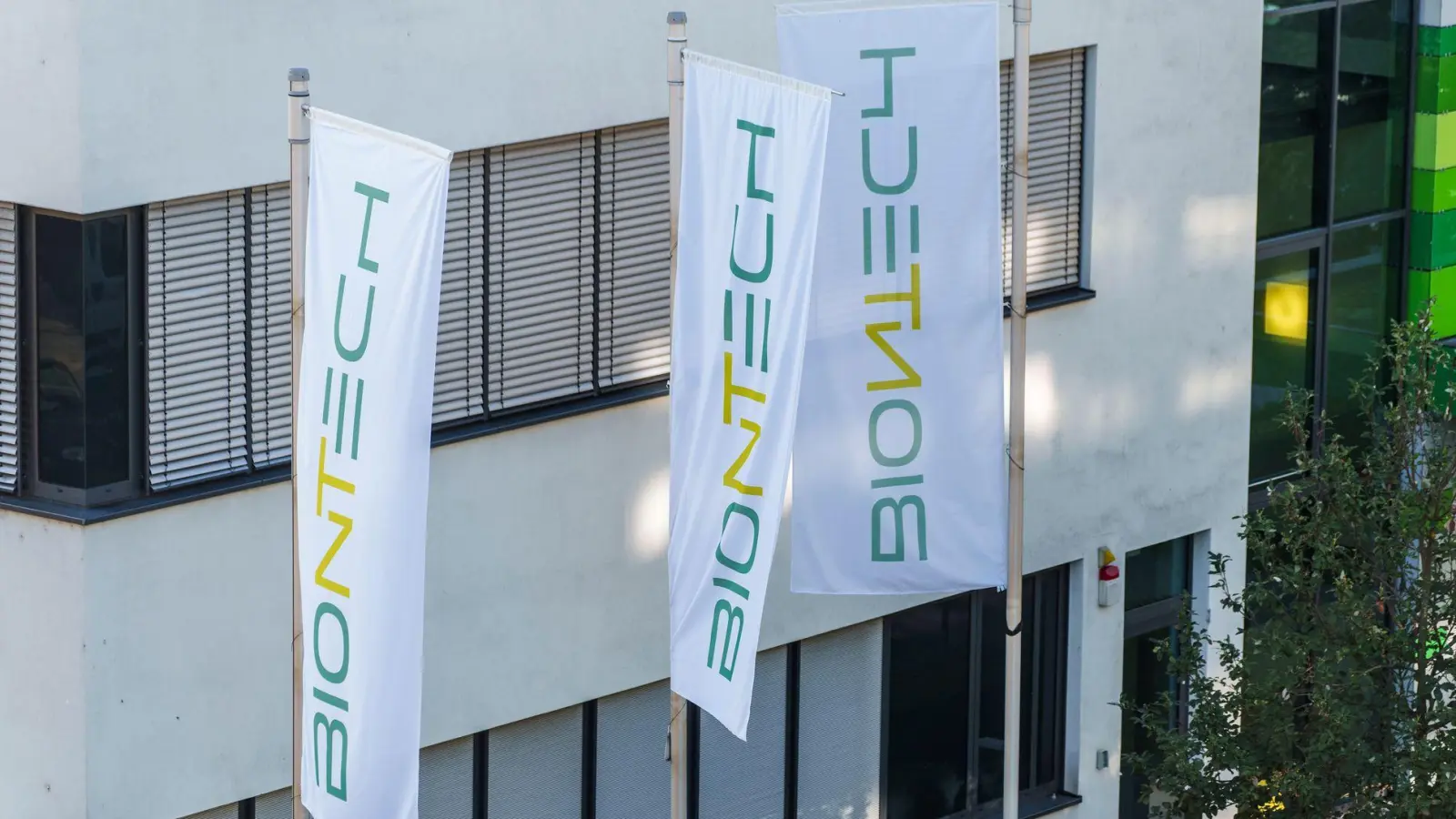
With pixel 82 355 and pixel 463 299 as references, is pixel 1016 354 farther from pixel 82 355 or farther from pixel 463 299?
pixel 82 355

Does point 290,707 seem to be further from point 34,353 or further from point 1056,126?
point 1056,126

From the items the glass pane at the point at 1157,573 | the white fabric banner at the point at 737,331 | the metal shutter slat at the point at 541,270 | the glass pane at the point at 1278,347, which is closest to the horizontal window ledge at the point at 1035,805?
the glass pane at the point at 1157,573

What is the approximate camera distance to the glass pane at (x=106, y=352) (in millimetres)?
11062

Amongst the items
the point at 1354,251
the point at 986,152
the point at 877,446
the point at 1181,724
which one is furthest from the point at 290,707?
the point at 1354,251

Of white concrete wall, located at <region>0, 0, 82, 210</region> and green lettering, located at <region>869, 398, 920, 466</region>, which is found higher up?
white concrete wall, located at <region>0, 0, 82, 210</region>

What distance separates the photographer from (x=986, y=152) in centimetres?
1118

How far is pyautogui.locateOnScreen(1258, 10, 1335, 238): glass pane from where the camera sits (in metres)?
17.5

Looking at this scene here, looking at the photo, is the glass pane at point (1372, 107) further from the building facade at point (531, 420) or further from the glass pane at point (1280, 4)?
the building facade at point (531, 420)

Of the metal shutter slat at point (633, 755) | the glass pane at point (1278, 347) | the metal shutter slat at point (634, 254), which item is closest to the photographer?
the metal shutter slat at point (634, 254)

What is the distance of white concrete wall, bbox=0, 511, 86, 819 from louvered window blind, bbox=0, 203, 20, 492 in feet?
0.94

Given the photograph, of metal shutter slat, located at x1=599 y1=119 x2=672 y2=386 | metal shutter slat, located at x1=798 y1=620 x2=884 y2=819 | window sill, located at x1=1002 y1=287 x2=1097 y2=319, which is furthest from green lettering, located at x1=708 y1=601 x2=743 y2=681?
window sill, located at x1=1002 y1=287 x2=1097 y2=319

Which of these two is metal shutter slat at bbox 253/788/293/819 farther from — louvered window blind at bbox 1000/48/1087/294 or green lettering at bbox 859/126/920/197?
louvered window blind at bbox 1000/48/1087/294

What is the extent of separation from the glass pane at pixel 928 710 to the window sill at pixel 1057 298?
2.05m

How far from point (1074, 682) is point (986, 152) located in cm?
650
